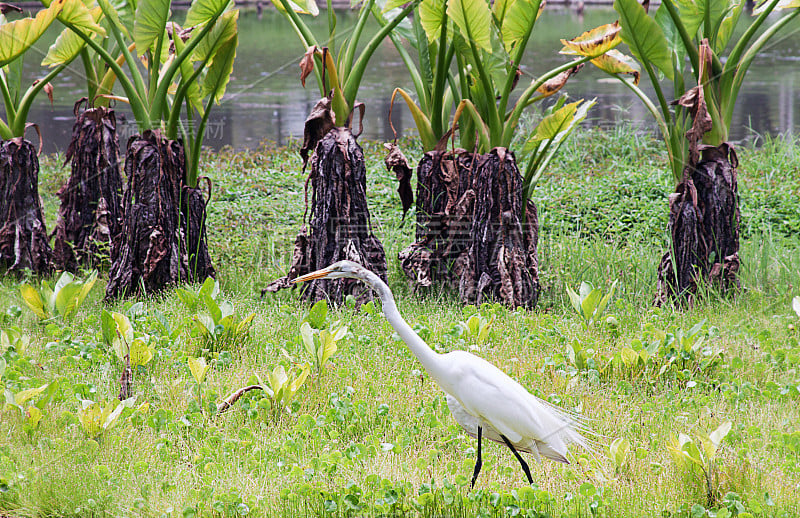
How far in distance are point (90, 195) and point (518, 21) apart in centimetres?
292

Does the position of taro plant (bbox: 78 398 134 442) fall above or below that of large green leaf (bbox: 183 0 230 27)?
below

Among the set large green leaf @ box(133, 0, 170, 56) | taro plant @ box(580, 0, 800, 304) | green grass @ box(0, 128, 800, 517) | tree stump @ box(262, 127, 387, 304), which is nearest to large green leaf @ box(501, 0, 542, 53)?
taro plant @ box(580, 0, 800, 304)

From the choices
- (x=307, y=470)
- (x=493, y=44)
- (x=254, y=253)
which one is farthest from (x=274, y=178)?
(x=307, y=470)

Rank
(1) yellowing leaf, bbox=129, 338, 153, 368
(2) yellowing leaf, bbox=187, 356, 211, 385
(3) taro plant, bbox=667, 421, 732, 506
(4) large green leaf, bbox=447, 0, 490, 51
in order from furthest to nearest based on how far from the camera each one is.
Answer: (4) large green leaf, bbox=447, 0, 490, 51 → (1) yellowing leaf, bbox=129, 338, 153, 368 → (2) yellowing leaf, bbox=187, 356, 211, 385 → (3) taro plant, bbox=667, 421, 732, 506

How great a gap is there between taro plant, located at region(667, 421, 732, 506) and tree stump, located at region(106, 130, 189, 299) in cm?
301

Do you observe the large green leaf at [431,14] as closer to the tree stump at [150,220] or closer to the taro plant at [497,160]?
the taro plant at [497,160]

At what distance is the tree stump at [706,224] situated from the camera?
162 inches

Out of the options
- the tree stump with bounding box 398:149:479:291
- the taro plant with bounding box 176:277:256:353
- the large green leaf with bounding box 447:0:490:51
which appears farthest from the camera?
the tree stump with bounding box 398:149:479:291

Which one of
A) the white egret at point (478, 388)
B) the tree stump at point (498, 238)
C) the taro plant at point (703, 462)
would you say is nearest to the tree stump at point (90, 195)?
the tree stump at point (498, 238)

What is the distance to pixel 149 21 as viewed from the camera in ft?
13.7

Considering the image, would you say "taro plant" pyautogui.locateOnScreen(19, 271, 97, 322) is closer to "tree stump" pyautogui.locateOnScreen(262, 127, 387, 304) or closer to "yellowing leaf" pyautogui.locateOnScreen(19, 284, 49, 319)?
"yellowing leaf" pyautogui.locateOnScreen(19, 284, 49, 319)

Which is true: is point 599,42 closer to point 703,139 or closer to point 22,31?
point 703,139

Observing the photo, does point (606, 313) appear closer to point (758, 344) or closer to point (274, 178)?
point (758, 344)

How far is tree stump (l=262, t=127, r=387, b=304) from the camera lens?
13.7 ft
